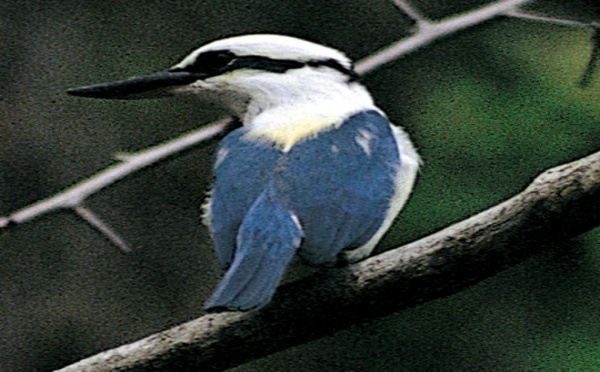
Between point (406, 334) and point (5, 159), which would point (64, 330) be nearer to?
point (5, 159)

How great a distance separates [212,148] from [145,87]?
0.17 metres

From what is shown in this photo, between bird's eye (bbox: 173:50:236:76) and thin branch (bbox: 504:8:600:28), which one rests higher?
bird's eye (bbox: 173:50:236:76)

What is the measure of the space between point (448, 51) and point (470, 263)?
354mm

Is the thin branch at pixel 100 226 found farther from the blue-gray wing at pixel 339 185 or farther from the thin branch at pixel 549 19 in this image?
the thin branch at pixel 549 19

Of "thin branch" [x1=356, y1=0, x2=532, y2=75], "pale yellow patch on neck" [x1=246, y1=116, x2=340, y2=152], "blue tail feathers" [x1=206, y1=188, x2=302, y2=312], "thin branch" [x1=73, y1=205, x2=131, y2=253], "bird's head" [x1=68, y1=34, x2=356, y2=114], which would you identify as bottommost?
"thin branch" [x1=73, y1=205, x2=131, y2=253]

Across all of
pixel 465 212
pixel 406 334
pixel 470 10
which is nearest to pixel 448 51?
pixel 470 10

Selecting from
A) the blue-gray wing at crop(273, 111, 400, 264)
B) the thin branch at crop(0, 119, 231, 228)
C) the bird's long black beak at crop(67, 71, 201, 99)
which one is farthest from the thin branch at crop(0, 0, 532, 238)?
the blue-gray wing at crop(273, 111, 400, 264)

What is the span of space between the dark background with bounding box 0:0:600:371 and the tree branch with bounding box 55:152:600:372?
22cm

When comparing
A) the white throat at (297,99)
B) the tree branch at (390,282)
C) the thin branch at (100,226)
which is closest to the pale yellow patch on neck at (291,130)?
the white throat at (297,99)

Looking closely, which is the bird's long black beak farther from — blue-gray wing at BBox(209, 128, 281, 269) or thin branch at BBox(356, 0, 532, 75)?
thin branch at BBox(356, 0, 532, 75)

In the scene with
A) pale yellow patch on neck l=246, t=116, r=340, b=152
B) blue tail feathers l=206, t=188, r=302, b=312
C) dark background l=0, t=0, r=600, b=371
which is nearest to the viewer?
blue tail feathers l=206, t=188, r=302, b=312

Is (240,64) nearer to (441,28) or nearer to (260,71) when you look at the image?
(260,71)

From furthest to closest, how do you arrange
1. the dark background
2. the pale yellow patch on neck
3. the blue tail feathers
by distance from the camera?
the dark background < the pale yellow patch on neck < the blue tail feathers

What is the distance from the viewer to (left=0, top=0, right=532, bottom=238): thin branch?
904 millimetres
